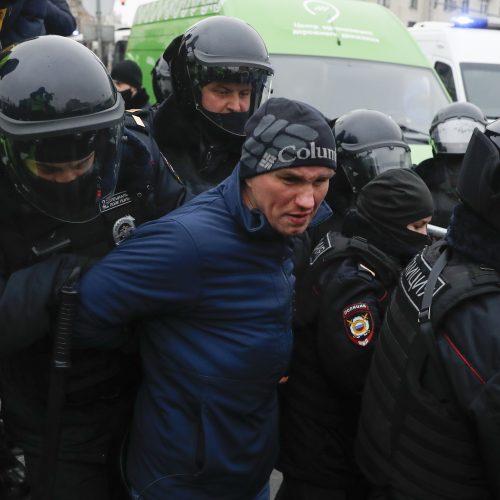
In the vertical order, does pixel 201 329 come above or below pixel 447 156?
above

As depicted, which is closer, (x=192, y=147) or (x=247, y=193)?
(x=247, y=193)

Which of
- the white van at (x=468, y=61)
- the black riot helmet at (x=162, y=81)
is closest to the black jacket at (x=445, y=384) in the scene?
the black riot helmet at (x=162, y=81)

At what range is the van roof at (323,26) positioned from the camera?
618 centimetres

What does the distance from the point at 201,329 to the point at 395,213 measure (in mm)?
834

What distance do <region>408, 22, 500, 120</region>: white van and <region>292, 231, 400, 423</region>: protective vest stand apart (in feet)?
21.0

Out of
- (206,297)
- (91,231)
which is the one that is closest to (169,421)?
(206,297)

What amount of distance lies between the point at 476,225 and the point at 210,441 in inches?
34.6

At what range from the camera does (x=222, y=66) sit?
300 cm

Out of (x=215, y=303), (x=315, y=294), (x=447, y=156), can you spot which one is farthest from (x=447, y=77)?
(x=215, y=303)

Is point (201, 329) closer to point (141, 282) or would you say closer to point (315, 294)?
point (141, 282)

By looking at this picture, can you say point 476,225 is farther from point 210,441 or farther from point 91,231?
point 91,231

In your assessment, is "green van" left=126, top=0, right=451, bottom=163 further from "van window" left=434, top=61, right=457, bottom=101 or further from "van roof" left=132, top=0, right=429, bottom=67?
"van window" left=434, top=61, right=457, bottom=101

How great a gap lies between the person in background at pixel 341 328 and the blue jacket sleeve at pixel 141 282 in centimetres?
62

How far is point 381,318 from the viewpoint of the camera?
237 centimetres
